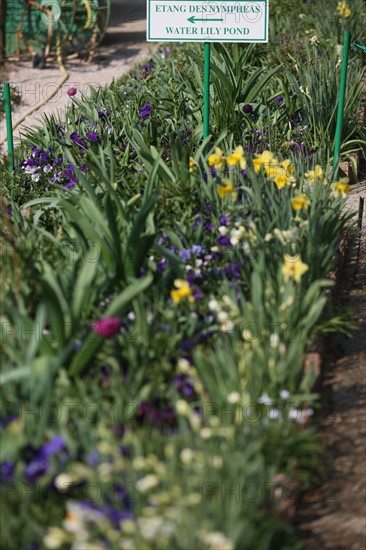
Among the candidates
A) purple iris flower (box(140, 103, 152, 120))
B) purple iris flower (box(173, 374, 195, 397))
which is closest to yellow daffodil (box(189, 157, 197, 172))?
purple iris flower (box(140, 103, 152, 120))

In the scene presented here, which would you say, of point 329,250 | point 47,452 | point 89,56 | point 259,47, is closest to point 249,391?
point 47,452

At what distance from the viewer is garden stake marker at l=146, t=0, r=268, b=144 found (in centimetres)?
557

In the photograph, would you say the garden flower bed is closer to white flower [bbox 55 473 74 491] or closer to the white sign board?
white flower [bbox 55 473 74 491]

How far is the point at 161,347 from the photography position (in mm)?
3385

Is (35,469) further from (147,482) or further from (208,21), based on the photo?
(208,21)

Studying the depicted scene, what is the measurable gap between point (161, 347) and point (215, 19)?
2.78 m

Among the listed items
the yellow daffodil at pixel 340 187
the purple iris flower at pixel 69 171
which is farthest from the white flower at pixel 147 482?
the purple iris flower at pixel 69 171

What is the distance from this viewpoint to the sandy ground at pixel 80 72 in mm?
9422

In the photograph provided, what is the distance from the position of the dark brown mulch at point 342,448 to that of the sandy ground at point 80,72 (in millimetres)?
4886

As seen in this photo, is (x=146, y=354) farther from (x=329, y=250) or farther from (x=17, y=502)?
(x=329, y=250)

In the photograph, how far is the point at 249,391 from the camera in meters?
3.10

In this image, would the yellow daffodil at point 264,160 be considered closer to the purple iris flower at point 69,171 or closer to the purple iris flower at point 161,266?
the purple iris flower at point 161,266

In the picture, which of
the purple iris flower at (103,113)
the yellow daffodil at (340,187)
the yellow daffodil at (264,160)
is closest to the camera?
the yellow daffodil at (340,187)

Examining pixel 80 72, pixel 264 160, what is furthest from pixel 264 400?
pixel 80 72
